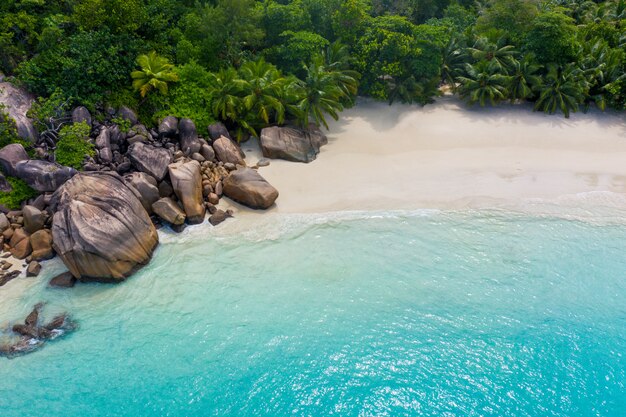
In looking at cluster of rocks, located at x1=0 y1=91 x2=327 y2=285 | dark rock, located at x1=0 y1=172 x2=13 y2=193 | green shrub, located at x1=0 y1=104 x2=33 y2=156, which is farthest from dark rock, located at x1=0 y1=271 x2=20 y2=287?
green shrub, located at x1=0 y1=104 x2=33 y2=156

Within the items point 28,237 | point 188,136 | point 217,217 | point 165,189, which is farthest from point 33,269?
point 188,136

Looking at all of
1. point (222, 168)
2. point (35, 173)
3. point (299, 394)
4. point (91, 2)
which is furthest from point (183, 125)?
point (299, 394)

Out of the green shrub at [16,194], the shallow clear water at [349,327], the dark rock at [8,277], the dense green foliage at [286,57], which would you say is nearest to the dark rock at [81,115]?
the dense green foliage at [286,57]

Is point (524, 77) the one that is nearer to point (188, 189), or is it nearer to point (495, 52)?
point (495, 52)

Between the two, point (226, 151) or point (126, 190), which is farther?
point (226, 151)

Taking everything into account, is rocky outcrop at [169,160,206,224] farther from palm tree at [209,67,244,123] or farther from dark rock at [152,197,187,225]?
palm tree at [209,67,244,123]

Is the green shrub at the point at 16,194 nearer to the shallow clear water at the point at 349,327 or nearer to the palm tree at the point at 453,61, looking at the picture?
the shallow clear water at the point at 349,327
